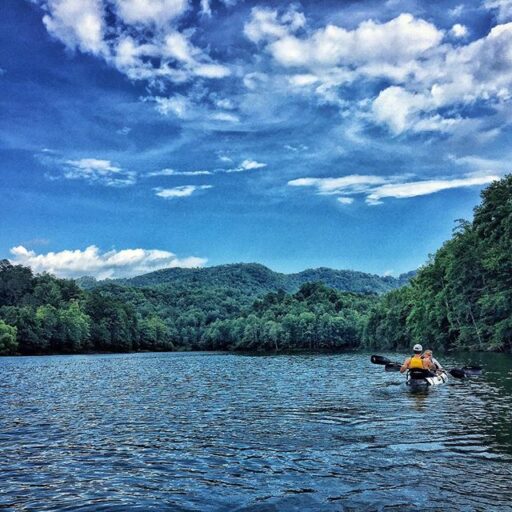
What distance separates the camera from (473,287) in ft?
247

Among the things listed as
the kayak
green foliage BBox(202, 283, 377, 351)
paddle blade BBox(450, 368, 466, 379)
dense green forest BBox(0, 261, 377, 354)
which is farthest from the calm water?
green foliage BBox(202, 283, 377, 351)

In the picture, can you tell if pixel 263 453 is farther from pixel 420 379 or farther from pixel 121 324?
pixel 121 324

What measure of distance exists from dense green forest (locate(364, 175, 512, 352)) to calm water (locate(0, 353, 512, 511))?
45352mm

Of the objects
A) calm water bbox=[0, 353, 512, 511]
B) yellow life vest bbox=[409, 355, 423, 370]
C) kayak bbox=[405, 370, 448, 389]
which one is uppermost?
yellow life vest bbox=[409, 355, 423, 370]

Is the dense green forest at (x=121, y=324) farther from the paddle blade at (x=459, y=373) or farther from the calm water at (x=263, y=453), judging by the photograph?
the calm water at (x=263, y=453)

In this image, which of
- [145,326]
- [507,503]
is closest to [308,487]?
[507,503]

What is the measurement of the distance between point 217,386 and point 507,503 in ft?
81.1

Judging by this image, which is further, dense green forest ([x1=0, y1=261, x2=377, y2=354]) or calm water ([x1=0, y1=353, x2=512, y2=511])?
dense green forest ([x1=0, y1=261, x2=377, y2=354])

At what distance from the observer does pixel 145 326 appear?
598ft

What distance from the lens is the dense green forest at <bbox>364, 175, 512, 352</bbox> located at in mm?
66000

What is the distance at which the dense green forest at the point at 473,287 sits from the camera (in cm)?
6600

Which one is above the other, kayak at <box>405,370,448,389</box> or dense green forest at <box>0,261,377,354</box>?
dense green forest at <box>0,261,377,354</box>

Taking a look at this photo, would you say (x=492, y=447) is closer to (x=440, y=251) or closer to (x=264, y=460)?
(x=264, y=460)

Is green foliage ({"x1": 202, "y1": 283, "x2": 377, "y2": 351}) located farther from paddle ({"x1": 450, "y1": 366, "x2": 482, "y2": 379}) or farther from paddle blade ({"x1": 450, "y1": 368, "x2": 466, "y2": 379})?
paddle blade ({"x1": 450, "y1": 368, "x2": 466, "y2": 379})
